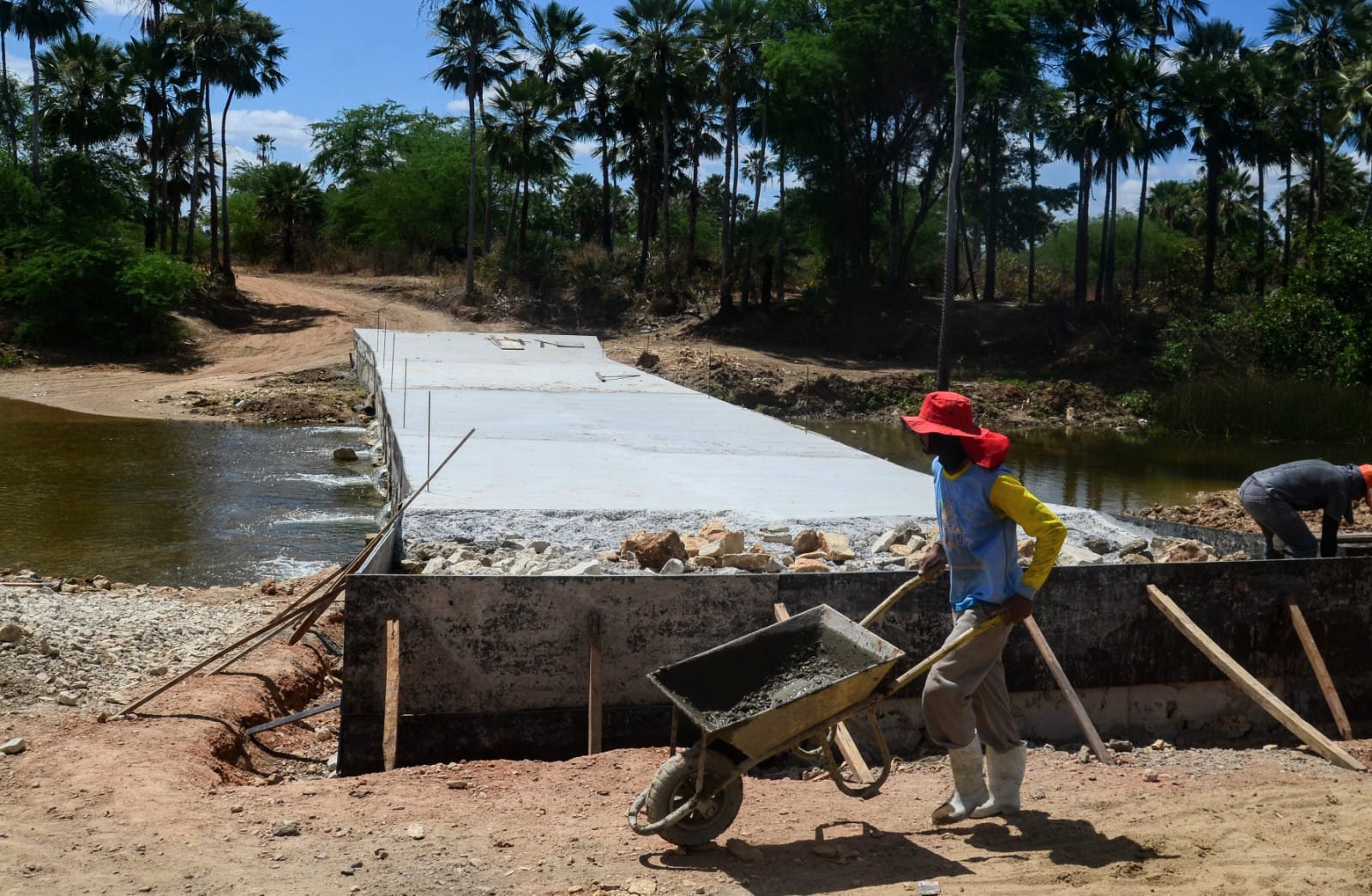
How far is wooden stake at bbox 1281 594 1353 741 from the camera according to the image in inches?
261

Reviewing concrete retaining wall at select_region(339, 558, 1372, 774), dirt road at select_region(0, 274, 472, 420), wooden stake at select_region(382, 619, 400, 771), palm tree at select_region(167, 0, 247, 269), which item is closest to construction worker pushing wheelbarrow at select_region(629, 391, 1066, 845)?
wooden stake at select_region(382, 619, 400, 771)

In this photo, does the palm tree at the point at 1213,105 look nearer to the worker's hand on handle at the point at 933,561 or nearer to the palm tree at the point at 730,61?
the palm tree at the point at 730,61

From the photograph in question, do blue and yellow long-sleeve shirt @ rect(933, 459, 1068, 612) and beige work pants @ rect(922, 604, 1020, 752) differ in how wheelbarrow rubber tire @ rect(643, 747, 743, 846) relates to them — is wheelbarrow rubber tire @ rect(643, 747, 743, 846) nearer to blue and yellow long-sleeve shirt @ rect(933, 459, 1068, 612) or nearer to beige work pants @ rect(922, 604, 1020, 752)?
beige work pants @ rect(922, 604, 1020, 752)

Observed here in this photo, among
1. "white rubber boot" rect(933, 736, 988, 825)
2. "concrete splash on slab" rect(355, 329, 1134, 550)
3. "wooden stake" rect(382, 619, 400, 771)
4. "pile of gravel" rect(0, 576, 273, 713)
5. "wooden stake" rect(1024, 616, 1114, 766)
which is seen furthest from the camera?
"concrete splash on slab" rect(355, 329, 1134, 550)

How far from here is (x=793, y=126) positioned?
39562 mm

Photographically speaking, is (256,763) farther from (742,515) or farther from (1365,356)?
(1365,356)

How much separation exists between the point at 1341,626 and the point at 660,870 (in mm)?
4984

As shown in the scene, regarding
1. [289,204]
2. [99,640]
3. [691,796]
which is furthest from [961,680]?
[289,204]

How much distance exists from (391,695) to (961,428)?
2912mm

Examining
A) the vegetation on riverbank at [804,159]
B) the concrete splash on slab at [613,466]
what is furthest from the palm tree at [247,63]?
the concrete splash on slab at [613,466]

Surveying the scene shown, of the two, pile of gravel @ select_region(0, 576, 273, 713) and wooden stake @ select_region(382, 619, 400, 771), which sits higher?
wooden stake @ select_region(382, 619, 400, 771)

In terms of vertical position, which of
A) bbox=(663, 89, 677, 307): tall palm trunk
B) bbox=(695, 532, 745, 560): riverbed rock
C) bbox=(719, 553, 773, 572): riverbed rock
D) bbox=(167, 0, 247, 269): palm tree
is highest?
bbox=(167, 0, 247, 269): palm tree

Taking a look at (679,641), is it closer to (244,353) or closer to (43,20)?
(244,353)

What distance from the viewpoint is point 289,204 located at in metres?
52.1
